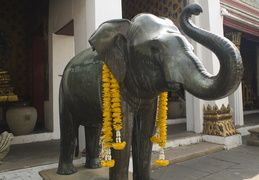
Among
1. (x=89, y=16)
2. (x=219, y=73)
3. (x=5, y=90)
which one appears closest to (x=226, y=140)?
(x=89, y=16)

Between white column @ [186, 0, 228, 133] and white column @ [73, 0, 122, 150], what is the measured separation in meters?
2.18

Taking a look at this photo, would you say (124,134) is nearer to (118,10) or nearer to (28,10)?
(118,10)

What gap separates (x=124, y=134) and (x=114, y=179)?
0.31m

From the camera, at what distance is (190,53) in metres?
1.29

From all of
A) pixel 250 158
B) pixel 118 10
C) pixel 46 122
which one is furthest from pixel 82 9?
pixel 250 158

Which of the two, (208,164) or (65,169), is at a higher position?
(65,169)

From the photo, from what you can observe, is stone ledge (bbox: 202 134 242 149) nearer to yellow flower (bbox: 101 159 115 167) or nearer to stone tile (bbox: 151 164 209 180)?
stone tile (bbox: 151 164 209 180)

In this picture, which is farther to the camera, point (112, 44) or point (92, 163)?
point (92, 163)

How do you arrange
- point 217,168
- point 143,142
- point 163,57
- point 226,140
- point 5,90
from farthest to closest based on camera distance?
point 5,90 → point 226,140 → point 217,168 → point 143,142 → point 163,57

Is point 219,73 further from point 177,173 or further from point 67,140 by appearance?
point 177,173

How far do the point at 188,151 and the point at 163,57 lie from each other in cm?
302

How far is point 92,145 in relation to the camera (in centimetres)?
229

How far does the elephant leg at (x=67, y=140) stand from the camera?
82.1 inches

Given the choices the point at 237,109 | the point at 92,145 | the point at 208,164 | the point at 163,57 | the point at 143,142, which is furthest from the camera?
the point at 237,109
